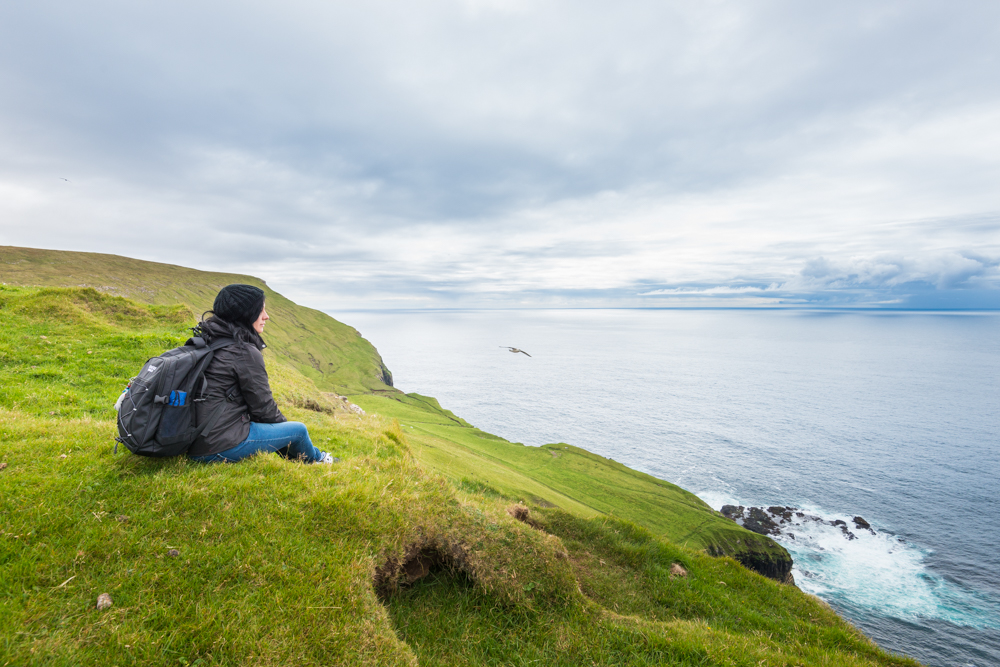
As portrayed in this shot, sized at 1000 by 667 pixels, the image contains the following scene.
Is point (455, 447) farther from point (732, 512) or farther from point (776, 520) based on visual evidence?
point (776, 520)

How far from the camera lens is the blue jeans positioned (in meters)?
8.35

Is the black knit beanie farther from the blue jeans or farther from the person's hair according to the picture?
the blue jeans

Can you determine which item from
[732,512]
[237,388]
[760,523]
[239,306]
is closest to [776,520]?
[760,523]

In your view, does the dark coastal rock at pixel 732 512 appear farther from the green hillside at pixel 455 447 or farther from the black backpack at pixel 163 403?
the black backpack at pixel 163 403

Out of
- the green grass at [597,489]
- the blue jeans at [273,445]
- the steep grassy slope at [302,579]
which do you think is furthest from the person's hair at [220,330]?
the green grass at [597,489]

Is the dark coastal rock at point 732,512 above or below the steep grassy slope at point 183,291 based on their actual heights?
below

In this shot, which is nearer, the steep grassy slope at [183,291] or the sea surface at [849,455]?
the sea surface at [849,455]

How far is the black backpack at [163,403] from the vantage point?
697 cm

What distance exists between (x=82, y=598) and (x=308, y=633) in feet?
9.88

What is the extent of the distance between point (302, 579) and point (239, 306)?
5.26m

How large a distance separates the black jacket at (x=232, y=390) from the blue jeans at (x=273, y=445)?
0.66 ft

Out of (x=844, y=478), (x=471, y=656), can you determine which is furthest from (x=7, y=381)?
(x=844, y=478)

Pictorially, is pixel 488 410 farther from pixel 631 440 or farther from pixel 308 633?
pixel 308 633

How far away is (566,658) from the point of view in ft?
23.4
